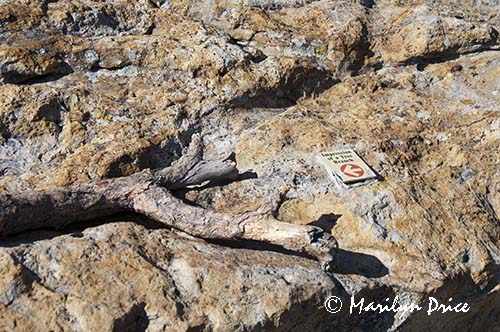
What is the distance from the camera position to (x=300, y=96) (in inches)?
227

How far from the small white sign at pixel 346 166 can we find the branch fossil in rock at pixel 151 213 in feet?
2.91

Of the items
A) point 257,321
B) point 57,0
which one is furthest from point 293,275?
point 57,0

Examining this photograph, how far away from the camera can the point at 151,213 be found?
4.11 meters

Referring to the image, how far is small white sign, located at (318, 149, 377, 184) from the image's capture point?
15.4 feet

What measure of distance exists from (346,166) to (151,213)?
1575 millimetres

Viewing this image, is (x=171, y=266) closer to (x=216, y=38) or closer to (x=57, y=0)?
(x=216, y=38)

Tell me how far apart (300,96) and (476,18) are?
2.30 m

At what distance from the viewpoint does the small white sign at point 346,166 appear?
15.4ft

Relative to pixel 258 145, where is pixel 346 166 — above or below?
above
